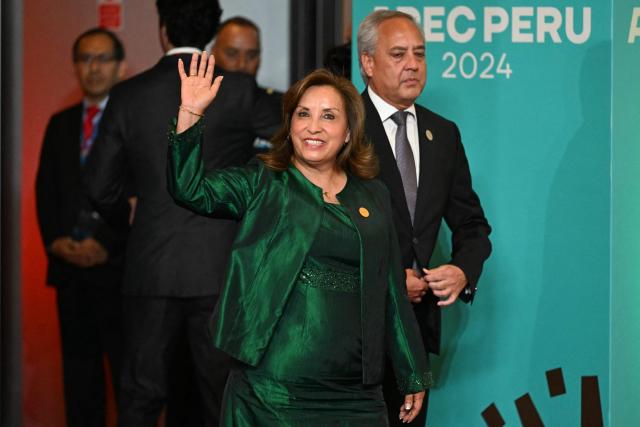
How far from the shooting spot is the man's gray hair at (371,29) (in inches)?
157

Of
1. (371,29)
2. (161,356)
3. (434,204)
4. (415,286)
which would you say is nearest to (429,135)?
(434,204)

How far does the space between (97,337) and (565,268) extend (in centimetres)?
201

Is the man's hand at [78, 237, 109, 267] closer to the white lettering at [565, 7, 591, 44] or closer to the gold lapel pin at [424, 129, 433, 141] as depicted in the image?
the gold lapel pin at [424, 129, 433, 141]

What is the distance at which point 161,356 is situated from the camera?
4434 mm

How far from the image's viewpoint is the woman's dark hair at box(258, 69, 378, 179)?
3.37m

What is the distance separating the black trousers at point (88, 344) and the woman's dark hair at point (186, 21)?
119 cm

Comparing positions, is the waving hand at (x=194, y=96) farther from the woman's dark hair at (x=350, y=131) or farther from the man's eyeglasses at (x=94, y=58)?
the man's eyeglasses at (x=94, y=58)

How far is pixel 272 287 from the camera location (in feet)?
10.5

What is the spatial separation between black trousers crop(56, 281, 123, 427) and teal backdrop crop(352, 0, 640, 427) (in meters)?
1.44

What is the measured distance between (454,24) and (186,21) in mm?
1004

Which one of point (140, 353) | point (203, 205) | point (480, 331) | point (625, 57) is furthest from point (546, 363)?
point (203, 205)

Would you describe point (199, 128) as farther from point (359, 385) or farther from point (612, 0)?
point (612, 0)

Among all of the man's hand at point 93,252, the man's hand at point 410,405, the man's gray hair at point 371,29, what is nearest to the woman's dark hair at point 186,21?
the man's gray hair at point 371,29

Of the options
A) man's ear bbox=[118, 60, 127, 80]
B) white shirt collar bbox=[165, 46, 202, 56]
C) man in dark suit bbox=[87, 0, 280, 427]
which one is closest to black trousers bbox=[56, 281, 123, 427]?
man in dark suit bbox=[87, 0, 280, 427]
